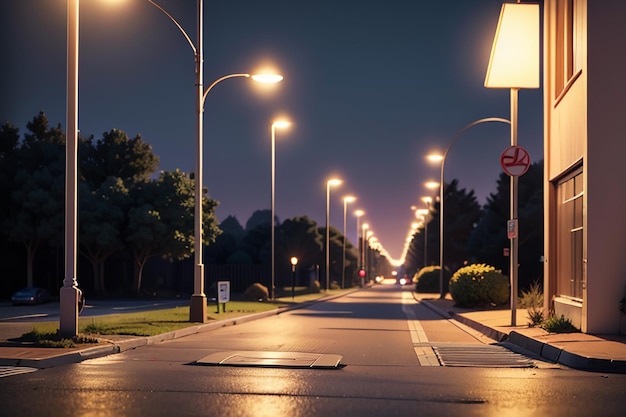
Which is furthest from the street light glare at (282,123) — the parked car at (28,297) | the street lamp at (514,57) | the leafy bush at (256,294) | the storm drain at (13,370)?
the storm drain at (13,370)

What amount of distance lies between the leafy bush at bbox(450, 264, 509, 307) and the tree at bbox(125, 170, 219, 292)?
25.0m

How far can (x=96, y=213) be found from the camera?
54125 millimetres

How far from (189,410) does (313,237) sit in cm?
9413

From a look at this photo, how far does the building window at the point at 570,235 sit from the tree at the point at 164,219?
1428 inches

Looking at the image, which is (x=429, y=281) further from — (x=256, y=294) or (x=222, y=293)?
(x=222, y=293)

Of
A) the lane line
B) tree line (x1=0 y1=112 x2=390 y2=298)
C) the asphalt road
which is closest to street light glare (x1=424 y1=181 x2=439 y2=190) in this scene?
tree line (x1=0 y1=112 x2=390 y2=298)

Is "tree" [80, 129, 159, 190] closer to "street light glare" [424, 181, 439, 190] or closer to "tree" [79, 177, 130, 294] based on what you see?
"tree" [79, 177, 130, 294]

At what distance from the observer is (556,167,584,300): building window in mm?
19984

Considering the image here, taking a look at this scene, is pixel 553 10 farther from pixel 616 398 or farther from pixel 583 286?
pixel 616 398

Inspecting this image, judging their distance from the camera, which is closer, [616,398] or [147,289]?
[616,398]

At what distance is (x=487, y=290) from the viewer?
116ft

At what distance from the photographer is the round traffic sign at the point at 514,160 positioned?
21.8 metres

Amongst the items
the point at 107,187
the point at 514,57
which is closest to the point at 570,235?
the point at 514,57

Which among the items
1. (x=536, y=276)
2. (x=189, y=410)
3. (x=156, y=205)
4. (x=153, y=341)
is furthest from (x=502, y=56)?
(x=536, y=276)
